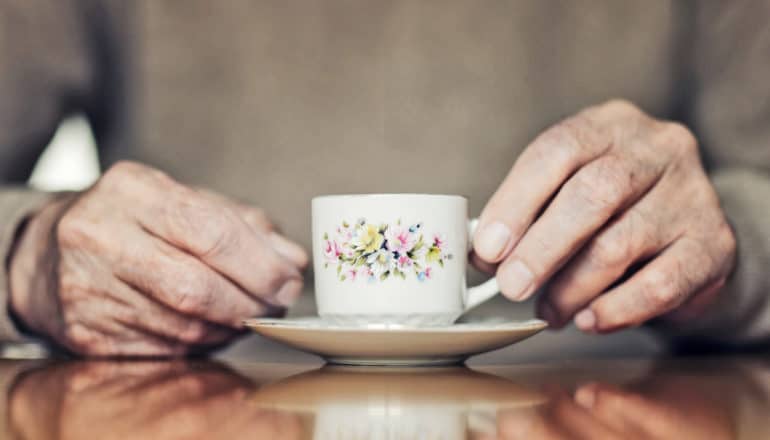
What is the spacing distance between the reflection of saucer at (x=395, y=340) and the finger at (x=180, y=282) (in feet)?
0.33

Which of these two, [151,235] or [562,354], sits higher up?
[151,235]

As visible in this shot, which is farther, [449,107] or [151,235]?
[449,107]

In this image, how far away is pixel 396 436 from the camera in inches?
17.9

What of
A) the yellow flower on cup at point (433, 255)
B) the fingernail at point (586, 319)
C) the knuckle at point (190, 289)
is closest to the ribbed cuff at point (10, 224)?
the knuckle at point (190, 289)

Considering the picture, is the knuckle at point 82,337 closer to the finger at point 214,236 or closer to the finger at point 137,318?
the finger at point 137,318

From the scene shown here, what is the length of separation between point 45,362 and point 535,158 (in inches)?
19.5

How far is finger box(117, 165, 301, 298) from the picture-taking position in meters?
0.82

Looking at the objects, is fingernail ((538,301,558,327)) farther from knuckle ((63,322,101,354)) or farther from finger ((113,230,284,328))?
knuckle ((63,322,101,354))

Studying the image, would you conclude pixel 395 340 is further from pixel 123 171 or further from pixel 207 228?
pixel 123 171

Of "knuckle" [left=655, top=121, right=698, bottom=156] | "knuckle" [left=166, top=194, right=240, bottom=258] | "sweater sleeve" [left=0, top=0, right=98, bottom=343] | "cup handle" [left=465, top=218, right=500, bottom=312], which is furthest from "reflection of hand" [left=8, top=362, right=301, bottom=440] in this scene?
"sweater sleeve" [left=0, top=0, right=98, bottom=343]

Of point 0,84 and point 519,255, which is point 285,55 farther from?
point 519,255

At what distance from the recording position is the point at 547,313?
0.90m

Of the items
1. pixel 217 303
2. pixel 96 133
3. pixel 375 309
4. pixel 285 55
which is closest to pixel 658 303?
pixel 375 309

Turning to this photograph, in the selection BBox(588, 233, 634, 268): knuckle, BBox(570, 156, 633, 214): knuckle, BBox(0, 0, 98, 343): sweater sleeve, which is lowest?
BBox(588, 233, 634, 268): knuckle
